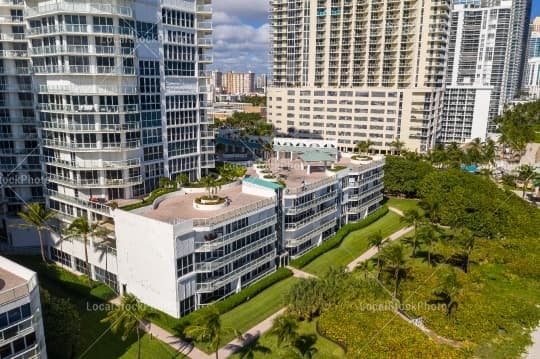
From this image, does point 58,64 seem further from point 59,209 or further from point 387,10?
point 387,10

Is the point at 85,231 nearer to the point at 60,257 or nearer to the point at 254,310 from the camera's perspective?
the point at 60,257

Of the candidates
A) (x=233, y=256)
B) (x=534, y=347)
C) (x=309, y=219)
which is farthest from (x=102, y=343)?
(x=534, y=347)

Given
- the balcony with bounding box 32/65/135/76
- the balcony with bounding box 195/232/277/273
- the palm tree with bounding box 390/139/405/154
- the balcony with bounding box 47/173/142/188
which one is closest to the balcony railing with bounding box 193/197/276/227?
the balcony with bounding box 195/232/277/273

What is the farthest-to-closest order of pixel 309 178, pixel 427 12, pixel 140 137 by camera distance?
pixel 427 12 → pixel 309 178 → pixel 140 137

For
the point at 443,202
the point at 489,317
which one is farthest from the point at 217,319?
the point at 443,202

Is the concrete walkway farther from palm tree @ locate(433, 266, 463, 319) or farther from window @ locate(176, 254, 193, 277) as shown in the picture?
window @ locate(176, 254, 193, 277)

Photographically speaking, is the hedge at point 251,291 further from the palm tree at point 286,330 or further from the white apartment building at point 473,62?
the white apartment building at point 473,62
